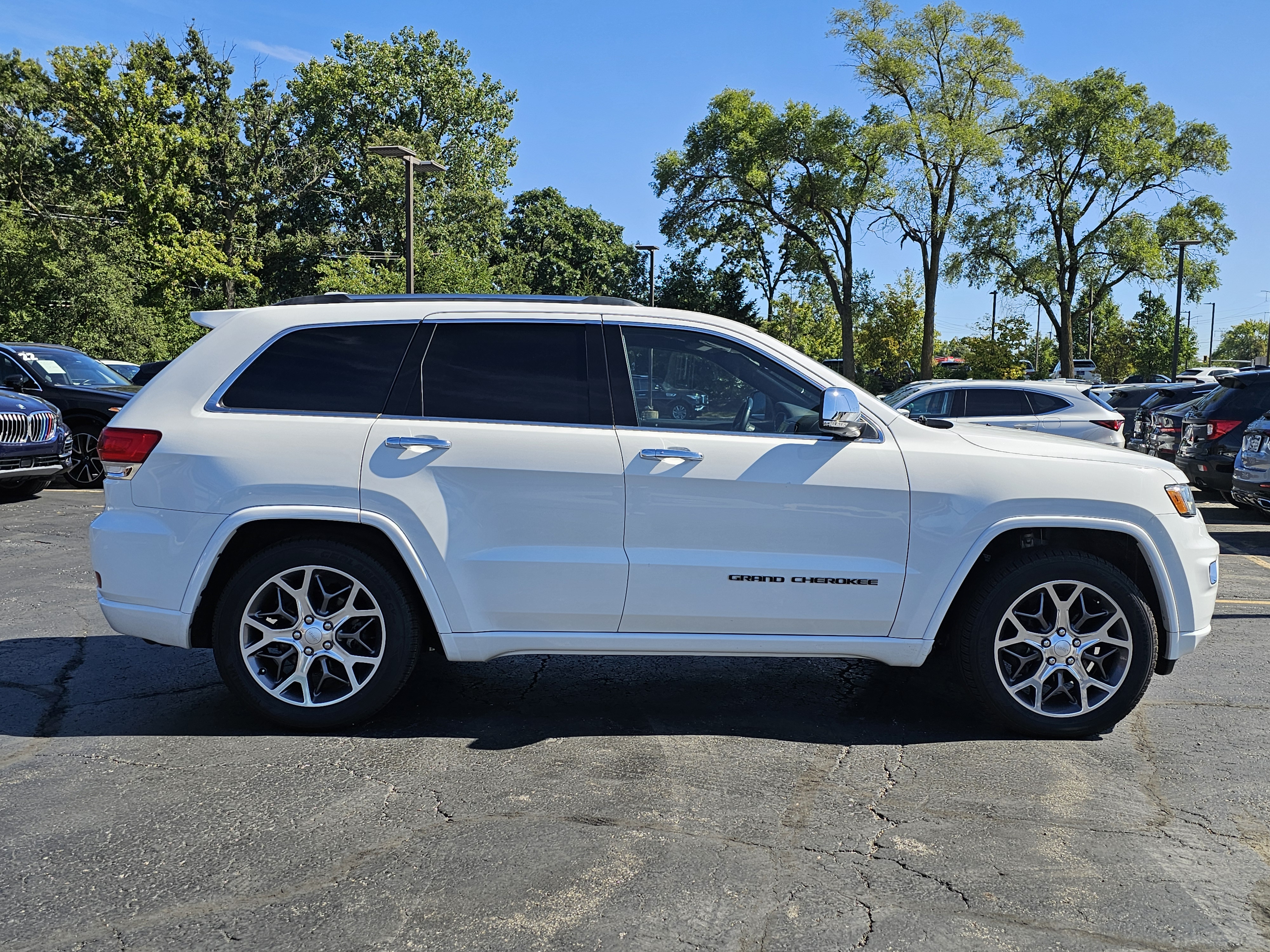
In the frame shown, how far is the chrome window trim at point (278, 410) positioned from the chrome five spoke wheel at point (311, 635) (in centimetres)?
66

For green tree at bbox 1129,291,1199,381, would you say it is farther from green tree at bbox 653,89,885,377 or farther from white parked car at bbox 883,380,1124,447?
white parked car at bbox 883,380,1124,447

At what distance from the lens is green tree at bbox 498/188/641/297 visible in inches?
2569

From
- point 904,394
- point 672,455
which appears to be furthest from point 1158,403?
point 672,455

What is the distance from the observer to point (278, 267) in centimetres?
4944

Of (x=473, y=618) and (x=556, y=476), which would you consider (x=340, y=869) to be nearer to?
(x=473, y=618)

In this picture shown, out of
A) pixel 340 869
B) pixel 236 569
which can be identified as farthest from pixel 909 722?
pixel 236 569

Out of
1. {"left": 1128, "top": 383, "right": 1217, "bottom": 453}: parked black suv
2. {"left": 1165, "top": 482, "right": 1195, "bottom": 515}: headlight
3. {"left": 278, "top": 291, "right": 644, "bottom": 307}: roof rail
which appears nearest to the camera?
{"left": 1165, "top": 482, "right": 1195, "bottom": 515}: headlight

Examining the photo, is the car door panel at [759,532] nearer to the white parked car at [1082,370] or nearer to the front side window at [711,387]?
the front side window at [711,387]

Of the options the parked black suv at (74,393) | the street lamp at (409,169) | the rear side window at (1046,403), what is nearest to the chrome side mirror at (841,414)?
the rear side window at (1046,403)

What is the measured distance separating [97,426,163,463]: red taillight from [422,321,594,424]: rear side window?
3.73ft

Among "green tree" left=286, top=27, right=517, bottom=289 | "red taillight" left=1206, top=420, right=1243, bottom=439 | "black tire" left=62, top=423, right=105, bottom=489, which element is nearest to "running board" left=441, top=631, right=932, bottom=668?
"red taillight" left=1206, top=420, right=1243, bottom=439

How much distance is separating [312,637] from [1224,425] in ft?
37.9

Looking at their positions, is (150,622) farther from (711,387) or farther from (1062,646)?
(1062,646)

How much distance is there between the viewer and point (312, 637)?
4348 millimetres
